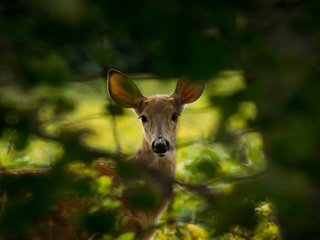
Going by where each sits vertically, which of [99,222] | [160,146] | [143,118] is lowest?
[143,118]

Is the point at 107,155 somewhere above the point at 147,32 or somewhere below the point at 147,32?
below

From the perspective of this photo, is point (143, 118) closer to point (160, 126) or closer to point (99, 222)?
point (160, 126)

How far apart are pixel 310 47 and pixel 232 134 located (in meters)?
0.77

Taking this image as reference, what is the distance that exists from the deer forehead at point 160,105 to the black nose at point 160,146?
0.85m

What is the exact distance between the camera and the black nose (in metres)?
7.14

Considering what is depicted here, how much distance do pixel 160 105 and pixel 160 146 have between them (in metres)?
1.11

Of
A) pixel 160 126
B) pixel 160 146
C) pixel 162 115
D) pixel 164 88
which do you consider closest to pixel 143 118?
pixel 162 115

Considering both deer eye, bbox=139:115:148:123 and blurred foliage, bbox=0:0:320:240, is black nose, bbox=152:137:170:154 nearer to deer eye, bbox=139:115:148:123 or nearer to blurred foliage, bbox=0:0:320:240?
deer eye, bbox=139:115:148:123

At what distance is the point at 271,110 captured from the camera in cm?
224

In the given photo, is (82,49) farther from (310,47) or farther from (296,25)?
(310,47)

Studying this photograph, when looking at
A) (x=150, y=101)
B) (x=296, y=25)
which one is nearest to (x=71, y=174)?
(x=296, y=25)

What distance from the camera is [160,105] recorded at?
8219 millimetres

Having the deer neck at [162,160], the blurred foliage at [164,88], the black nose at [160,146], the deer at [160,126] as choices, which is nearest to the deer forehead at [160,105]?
the deer at [160,126]

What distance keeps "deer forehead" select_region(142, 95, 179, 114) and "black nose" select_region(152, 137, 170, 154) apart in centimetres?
85
